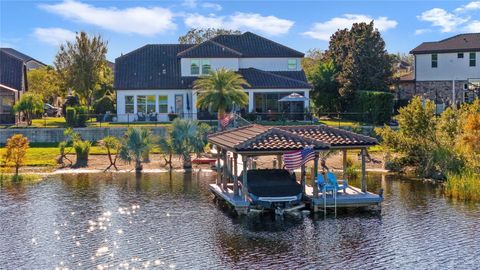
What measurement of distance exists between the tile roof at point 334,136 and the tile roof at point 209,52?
36.3 metres

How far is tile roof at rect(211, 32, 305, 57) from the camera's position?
235ft

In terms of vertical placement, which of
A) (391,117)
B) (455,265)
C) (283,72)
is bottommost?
(455,265)

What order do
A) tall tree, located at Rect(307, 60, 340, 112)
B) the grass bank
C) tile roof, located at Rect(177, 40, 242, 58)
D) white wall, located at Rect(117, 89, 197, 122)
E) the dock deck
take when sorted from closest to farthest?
1. the dock deck
2. the grass bank
3. white wall, located at Rect(117, 89, 197, 122)
4. tile roof, located at Rect(177, 40, 242, 58)
5. tall tree, located at Rect(307, 60, 340, 112)

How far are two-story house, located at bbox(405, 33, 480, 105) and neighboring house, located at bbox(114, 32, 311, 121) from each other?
13.2 meters

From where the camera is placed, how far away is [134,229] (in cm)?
2778

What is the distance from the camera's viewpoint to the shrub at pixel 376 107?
207ft

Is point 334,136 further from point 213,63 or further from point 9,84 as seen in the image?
point 9,84

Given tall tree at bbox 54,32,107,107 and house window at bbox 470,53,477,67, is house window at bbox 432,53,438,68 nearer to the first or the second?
house window at bbox 470,53,477,67

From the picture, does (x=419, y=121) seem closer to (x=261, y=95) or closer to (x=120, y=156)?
(x=120, y=156)

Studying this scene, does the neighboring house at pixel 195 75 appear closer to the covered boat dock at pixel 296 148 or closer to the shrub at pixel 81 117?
the shrub at pixel 81 117

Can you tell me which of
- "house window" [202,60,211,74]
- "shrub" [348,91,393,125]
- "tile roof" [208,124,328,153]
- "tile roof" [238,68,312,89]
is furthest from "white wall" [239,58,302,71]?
"tile roof" [208,124,328,153]

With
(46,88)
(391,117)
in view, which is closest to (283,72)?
(391,117)

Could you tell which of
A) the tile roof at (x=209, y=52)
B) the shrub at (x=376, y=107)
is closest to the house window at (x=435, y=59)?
the shrub at (x=376, y=107)

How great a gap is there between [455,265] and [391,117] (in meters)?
43.1
